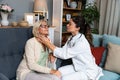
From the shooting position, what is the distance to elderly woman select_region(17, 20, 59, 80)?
1.76m

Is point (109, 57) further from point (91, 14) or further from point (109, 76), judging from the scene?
point (91, 14)

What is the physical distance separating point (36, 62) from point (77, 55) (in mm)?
483

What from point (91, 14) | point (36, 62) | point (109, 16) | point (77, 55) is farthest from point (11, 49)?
point (109, 16)

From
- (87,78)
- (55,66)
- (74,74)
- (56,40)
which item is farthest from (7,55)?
(56,40)

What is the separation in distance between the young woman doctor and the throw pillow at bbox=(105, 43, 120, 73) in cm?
34

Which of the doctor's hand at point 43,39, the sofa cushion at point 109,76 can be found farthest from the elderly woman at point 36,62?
the sofa cushion at point 109,76

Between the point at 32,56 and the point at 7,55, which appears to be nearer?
the point at 32,56

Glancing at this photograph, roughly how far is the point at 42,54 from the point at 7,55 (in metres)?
0.42

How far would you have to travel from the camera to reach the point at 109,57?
2408mm

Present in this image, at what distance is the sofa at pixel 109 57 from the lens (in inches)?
92.1


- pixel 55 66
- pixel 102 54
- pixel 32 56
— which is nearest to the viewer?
pixel 32 56

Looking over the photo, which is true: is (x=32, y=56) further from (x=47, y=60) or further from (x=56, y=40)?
(x=56, y=40)

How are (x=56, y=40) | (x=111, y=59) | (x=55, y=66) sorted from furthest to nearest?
(x=56, y=40), (x=111, y=59), (x=55, y=66)

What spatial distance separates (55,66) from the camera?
2154 mm
